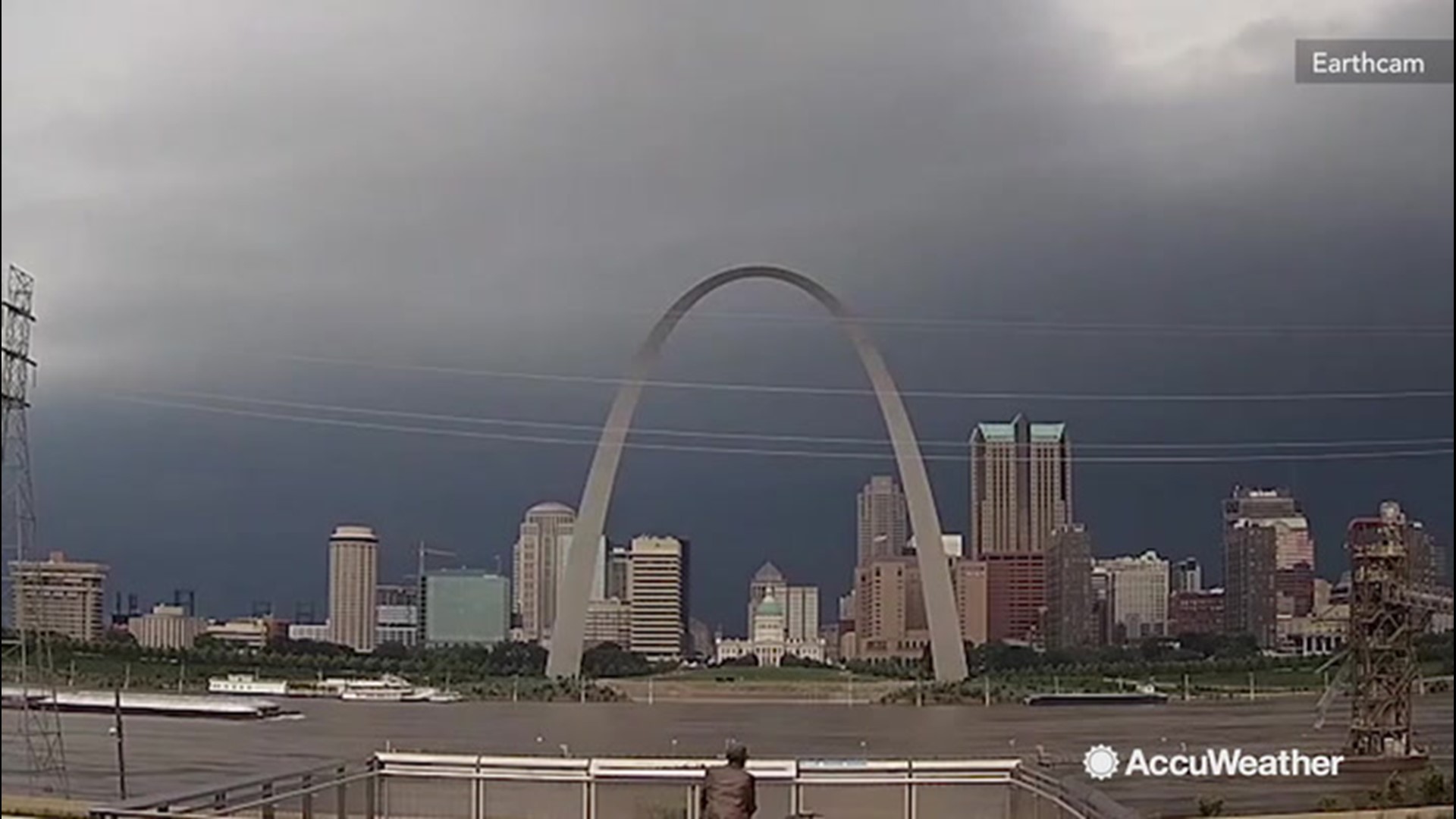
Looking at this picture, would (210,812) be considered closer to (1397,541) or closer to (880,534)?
(880,534)

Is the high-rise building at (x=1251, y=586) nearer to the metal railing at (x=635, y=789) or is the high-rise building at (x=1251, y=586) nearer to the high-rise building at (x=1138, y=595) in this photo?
the high-rise building at (x=1138, y=595)

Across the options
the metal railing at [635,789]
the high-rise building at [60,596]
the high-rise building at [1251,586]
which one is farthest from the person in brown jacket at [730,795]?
the high-rise building at [60,596]

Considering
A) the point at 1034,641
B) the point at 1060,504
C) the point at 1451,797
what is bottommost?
the point at 1451,797

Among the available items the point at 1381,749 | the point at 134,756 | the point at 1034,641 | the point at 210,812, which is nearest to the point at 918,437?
the point at 1034,641

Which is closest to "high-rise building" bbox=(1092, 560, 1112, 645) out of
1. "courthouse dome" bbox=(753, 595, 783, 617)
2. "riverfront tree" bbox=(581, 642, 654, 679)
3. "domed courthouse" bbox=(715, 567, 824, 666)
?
"domed courthouse" bbox=(715, 567, 824, 666)

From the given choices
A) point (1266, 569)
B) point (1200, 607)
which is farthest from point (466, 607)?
point (1266, 569)

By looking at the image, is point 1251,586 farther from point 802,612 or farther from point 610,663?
point 610,663

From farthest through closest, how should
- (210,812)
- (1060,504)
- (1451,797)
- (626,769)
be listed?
(1060,504) < (1451,797) < (626,769) < (210,812)
